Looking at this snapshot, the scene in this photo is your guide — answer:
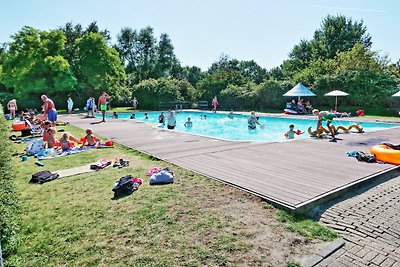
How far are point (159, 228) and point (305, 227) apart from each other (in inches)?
78.6

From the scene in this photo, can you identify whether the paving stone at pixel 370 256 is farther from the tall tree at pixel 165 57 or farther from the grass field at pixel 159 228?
the tall tree at pixel 165 57

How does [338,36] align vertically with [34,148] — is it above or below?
above

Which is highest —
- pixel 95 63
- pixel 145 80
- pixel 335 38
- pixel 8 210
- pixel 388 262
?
pixel 335 38

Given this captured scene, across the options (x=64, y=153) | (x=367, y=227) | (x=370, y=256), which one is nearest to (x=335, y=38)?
(x=64, y=153)

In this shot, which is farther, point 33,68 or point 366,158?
point 33,68

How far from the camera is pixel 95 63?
30.6m

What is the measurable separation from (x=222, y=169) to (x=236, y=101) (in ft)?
77.4

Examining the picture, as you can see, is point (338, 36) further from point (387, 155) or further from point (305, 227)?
point (305, 227)

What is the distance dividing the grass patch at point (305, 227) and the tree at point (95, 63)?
30.1m

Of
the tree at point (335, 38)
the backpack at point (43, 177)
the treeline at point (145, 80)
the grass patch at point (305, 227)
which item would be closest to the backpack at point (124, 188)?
the backpack at point (43, 177)

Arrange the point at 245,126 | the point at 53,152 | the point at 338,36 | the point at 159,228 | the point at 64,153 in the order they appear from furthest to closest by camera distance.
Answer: the point at 338,36 → the point at 245,126 → the point at 53,152 → the point at 64,153 → the point at 159,228

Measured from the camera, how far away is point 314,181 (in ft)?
17.9

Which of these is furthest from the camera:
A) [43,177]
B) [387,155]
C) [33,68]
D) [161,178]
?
[33,68]

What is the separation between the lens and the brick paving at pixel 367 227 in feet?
10.7
